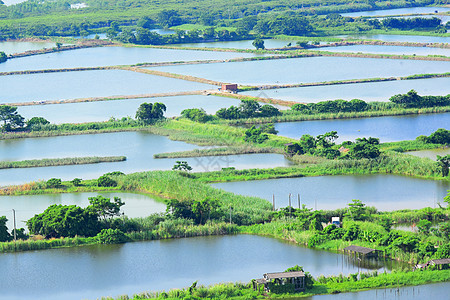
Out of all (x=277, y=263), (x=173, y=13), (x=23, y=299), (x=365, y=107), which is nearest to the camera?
(x=23, y=299)

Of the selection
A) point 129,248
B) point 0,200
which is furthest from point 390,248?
point 0,200

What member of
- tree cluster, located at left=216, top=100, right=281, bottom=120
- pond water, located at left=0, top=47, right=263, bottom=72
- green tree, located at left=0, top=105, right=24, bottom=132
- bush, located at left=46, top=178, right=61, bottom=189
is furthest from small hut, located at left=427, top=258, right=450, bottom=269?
pond water, located at left=0, top=47, right=263, bottom=72

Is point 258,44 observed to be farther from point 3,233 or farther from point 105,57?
point 3,233

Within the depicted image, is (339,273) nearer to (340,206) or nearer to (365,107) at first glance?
(340,206)

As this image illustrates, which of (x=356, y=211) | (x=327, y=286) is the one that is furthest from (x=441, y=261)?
(x=356, y=211)

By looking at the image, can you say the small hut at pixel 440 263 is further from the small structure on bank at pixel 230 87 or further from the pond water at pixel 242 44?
the pond water at pixel 242 44

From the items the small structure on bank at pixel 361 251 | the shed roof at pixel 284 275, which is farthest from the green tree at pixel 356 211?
the shed roof at pixel 284 275
